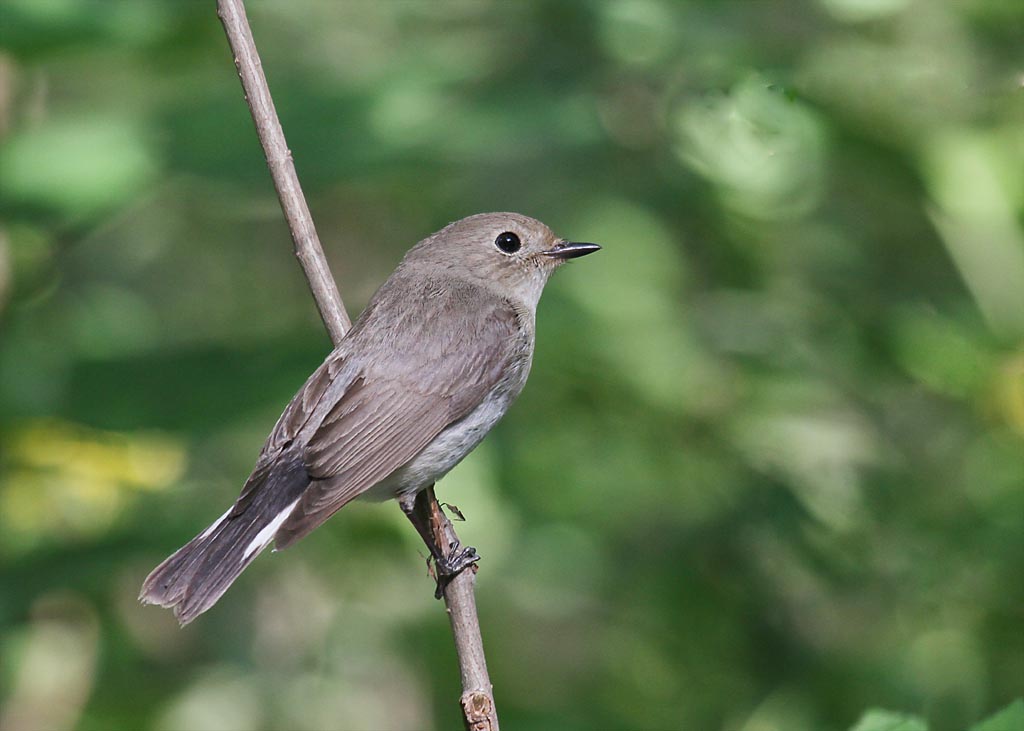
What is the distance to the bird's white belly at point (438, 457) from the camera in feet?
12.1

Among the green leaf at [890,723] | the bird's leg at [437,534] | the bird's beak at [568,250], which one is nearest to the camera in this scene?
the green leaf at [890,723]

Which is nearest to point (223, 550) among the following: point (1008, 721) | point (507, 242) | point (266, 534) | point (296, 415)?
point (266, 534)

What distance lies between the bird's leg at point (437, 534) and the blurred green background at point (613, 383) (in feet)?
1.77

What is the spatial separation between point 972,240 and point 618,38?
1.41 m

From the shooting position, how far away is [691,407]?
15.7ft

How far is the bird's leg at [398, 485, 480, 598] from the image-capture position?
333 cm

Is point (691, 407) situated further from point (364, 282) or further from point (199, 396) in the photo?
point (364, 282)

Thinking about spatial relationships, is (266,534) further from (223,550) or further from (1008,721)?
(1008,721)

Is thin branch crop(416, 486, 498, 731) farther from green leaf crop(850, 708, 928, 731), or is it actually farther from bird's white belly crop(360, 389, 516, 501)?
green leaf crop(850, 708, 928, 731)

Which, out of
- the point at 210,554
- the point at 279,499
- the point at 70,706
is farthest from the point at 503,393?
Answer: the point at 70,706

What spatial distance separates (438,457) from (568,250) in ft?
3.67

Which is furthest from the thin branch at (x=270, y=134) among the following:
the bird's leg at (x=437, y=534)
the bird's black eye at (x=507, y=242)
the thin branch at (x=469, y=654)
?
the bird's black eye at (x=507, y=242)

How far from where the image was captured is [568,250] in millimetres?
4461

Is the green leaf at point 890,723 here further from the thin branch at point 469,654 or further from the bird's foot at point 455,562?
the bird's foot at point 455,562
